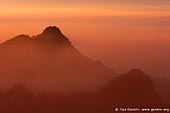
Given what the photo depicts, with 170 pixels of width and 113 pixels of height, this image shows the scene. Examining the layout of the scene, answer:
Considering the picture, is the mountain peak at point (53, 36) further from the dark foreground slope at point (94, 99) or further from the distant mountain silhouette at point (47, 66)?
the dark foreground slope at point (94, 99)

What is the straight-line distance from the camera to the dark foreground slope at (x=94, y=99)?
75.4 inches

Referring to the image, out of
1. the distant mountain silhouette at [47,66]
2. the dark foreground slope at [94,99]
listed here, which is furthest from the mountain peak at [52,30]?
the dark foreground slope at [94,99]

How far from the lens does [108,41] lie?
194cm

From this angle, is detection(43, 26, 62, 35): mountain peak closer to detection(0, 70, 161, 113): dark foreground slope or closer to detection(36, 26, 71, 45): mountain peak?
detection(36, 26, 71, 45): mountain peak

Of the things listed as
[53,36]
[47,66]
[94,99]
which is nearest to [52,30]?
[53,36]

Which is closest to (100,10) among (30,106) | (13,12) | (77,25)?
(77,25)

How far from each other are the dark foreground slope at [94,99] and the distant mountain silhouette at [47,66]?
0.04 metres

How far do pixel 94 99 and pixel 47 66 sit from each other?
0.30m

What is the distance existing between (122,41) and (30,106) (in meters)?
0.59

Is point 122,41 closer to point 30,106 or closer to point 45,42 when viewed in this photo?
point 45,42

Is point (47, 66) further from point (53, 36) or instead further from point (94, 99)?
point (94, 99)

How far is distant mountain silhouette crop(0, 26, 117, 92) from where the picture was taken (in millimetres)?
1890

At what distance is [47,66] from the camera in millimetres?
1924

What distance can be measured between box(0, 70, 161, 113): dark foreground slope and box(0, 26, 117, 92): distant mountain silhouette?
1.6 inches
